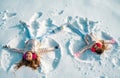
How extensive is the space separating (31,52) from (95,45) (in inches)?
52.2

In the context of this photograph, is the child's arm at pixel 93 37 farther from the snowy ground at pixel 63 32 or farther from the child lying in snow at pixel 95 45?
the snowy ground at pixel 63 32

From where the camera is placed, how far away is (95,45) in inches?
223

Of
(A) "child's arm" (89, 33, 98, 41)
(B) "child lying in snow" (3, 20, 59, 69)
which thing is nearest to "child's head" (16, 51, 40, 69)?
(B) "child lying in snow" (3, 20, 59, 69)

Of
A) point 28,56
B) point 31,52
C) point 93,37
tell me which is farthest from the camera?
point 93,37

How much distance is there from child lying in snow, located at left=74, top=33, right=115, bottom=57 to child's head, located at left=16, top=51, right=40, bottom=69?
81 cm

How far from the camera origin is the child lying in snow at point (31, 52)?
5.44 meters

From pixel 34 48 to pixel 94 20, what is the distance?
60.7 inches

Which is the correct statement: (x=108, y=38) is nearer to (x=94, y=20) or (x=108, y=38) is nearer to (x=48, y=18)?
(x=94, y=20)

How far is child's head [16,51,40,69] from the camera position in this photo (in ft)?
17.8

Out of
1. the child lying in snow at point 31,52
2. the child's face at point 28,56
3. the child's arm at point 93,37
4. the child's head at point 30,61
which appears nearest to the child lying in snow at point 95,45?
the child's arm at point 93,37

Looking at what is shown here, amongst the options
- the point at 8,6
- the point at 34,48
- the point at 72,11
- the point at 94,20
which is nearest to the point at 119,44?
the point at 94,20

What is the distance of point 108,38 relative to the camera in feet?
19.4

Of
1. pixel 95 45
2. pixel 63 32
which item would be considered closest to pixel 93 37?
pixel 95 45

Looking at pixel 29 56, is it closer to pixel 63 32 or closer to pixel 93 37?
pixel 63 32
